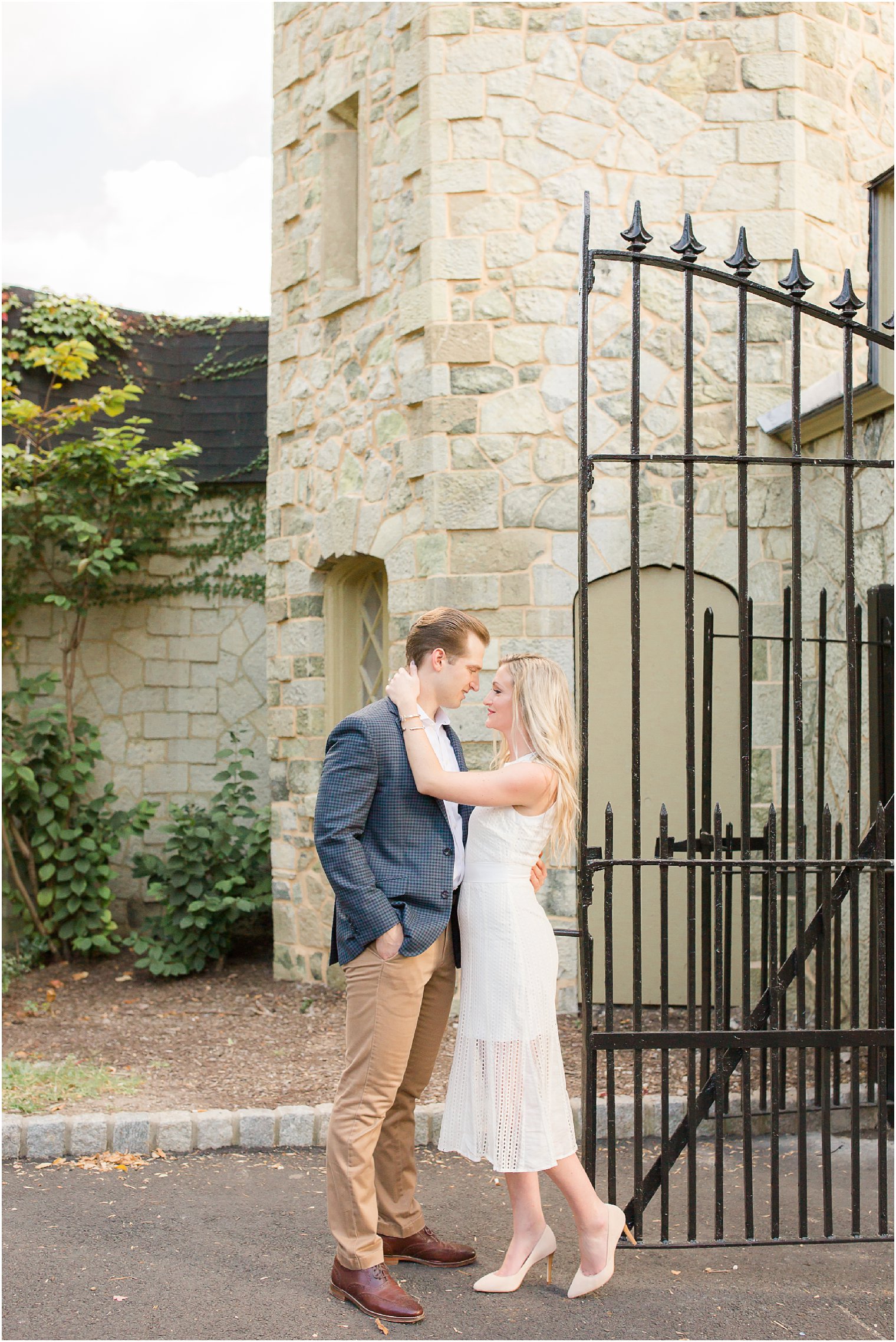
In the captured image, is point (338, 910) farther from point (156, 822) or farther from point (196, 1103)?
point (156, 822)

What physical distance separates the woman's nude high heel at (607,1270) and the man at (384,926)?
0.43 m

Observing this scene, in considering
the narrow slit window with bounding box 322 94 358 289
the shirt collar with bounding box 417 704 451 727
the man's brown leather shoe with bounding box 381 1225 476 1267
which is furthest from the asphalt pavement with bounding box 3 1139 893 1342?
the narrow slit window with bounding box 322 94 358 289

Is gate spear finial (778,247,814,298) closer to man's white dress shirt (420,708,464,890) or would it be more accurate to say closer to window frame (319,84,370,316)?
man's white dress shirt (420,708,464,890)

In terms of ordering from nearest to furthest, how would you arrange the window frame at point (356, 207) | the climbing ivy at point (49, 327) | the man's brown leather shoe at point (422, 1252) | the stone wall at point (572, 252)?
the man's brown leather shoe at point (422, 1252), the stone wall at point (572, 252), the window frame at point (356, 207), the climbing ivy at point (49, 327)

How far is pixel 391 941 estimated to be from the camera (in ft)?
9.57

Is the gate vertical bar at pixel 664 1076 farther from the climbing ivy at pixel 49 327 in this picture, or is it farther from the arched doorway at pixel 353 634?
the climbing ivy at pixel 49 327

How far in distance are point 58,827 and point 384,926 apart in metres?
5.00

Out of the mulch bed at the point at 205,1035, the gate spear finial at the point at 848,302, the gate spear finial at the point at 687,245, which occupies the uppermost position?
the gate spear finial at the point at 687,245

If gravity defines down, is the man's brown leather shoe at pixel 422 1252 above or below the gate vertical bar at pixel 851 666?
below

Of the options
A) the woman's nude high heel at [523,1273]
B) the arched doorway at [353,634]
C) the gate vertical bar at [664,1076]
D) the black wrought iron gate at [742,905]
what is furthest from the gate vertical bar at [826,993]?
the arched doorway at [353,634]

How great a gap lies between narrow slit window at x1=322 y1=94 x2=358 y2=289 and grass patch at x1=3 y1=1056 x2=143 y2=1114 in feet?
14.8

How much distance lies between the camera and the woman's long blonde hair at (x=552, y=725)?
3037mm

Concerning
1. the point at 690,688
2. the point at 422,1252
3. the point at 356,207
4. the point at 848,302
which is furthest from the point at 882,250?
the point at 422,1252

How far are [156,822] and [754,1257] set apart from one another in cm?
568
